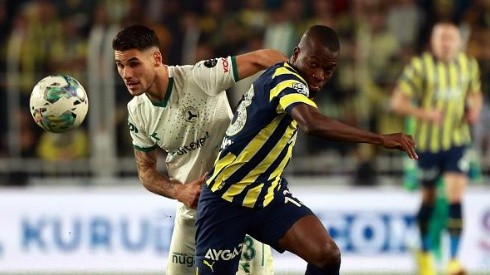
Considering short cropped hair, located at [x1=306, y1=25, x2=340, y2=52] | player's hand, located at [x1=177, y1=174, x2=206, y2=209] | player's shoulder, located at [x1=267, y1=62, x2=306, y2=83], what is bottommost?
player's hand, located at [x1=177, y1=174, x2=206, y2=209]

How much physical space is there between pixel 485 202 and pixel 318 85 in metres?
6.42

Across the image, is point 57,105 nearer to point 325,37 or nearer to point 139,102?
point 139,102

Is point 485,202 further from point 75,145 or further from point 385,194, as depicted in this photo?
point 75,145

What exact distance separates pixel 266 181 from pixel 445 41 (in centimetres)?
557

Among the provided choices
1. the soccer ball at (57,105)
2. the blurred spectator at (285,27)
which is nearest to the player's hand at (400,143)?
the soccer ball at (57,105)

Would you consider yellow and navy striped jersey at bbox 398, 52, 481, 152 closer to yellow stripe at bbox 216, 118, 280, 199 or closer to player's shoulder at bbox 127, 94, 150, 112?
player's shoulder at bbox 127, 94, 150, 112

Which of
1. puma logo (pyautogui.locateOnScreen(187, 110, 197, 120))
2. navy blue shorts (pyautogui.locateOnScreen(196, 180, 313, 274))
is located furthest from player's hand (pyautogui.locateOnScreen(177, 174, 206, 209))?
puma logo (pyautogui.locateOnScreen(187, 110, 197, 120))

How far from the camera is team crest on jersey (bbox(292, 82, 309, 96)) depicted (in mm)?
6422

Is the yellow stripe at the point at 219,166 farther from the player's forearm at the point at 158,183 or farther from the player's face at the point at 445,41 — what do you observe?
the player's face at the point at 445,41

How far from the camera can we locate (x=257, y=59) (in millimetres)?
7328

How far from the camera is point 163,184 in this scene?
7492 millimetres

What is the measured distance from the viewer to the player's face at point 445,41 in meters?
11.9

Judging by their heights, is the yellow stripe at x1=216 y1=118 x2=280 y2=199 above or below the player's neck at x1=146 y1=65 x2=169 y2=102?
below

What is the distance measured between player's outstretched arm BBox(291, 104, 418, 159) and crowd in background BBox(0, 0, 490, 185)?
6.39 meters
